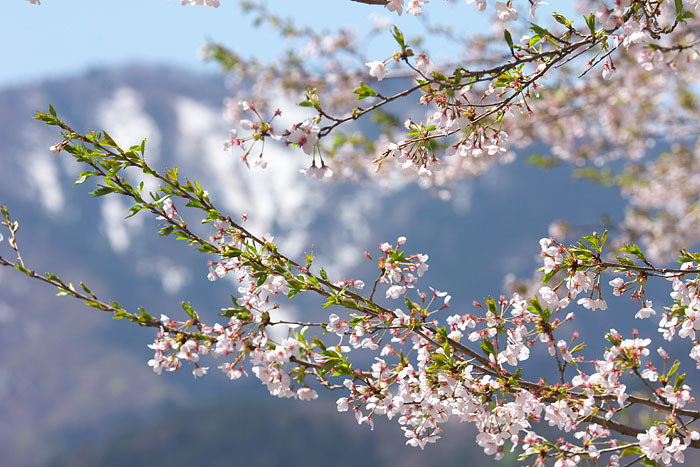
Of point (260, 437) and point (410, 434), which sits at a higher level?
point (260, 437)

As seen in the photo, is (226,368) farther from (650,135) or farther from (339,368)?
(650,135)

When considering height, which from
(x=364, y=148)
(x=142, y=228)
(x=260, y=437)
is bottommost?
(x=364, y=148)

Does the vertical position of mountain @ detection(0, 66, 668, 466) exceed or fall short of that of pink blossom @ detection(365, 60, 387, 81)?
it exceeds it

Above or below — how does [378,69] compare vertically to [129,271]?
below

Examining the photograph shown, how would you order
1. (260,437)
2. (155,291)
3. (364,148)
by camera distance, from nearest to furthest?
(364,148) → (260,437) → (155,291)

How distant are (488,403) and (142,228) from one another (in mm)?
195100

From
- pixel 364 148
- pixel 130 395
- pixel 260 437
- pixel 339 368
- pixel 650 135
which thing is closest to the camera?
pixel 339 368

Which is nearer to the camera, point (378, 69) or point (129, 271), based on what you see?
point (378, 69)

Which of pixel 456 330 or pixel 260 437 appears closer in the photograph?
pixel 456 330

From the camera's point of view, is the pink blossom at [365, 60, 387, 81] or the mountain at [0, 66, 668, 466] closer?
the pink blossom at [365, 60, 387, 81]

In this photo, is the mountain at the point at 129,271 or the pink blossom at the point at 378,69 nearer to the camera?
the pink blossom at the point at 378,69

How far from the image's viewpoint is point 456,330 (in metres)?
3.40

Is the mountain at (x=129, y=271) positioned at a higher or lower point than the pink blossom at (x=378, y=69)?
higher

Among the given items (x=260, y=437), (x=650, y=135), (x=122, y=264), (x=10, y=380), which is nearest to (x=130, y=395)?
(x=10, y=380)
